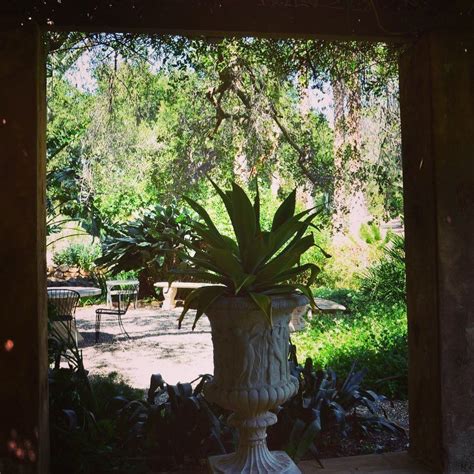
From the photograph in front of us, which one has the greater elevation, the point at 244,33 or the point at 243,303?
the point at 244,33

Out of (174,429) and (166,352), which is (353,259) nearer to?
(166,352)

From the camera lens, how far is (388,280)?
9.32 meters

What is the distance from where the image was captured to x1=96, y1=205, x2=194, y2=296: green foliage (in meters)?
11.6

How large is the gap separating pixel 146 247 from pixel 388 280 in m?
4.87

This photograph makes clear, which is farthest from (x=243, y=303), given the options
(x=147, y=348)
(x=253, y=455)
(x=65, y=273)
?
(x=65, y=273)

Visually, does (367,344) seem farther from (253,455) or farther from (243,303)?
(243,303)

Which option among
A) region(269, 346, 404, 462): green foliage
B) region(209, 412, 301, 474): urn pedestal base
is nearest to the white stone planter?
region(209, 412, 301, 474): urn pedestal base

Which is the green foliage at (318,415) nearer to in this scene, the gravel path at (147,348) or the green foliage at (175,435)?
the green foliage at (175,435)

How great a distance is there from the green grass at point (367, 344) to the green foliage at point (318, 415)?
0.59 m

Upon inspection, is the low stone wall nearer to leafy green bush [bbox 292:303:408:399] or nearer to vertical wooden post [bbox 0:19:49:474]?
leafy green bush [bbox 292:303:408:399]

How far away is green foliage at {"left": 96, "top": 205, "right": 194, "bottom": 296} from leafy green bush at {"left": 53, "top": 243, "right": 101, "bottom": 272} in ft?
2.93

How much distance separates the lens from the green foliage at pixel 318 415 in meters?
3.26

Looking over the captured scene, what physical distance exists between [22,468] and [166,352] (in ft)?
15.6

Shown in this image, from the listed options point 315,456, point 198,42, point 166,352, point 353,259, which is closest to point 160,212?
point 353,259
